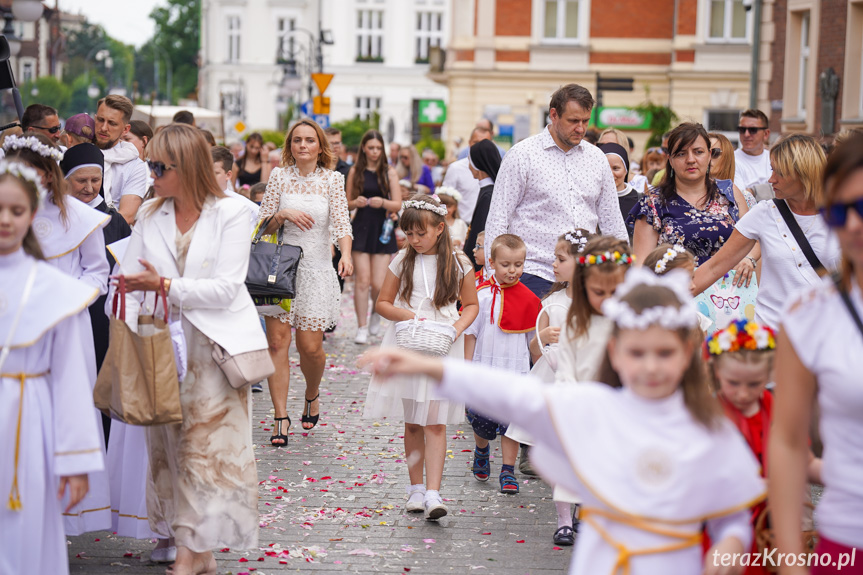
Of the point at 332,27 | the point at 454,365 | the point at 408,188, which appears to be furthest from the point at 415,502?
the point at 332,27

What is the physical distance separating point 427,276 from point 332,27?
64073 millimetres

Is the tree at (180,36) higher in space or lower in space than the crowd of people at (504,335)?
higher

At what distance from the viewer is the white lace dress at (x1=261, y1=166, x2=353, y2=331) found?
328 inches

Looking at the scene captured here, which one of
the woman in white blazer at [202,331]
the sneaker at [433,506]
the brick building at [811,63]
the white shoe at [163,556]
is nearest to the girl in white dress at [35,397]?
the woman in white blazer at [202,331]

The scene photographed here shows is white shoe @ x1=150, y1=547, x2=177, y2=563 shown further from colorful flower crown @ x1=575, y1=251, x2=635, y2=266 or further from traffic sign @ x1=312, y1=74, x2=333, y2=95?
traffic sign @ x1=312, y1=74, x2=333, y2=95

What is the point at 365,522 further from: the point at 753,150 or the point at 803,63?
the point at 803,63

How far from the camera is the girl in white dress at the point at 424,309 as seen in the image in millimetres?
6375

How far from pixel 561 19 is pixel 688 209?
107 ft

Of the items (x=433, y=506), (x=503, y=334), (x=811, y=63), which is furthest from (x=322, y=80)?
(x=433, y=506)

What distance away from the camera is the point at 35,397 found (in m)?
4.18

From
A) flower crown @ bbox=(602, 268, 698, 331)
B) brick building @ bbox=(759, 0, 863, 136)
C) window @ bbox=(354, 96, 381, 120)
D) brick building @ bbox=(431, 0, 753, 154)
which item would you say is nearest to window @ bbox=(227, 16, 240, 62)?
window @ bbox=(354, 96, 381, 120)

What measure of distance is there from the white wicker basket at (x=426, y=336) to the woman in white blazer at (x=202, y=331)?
139 cm

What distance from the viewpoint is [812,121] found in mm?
21625

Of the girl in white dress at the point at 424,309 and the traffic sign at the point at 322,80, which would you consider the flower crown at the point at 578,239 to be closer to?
the girl in white dress at the point at 424,309
